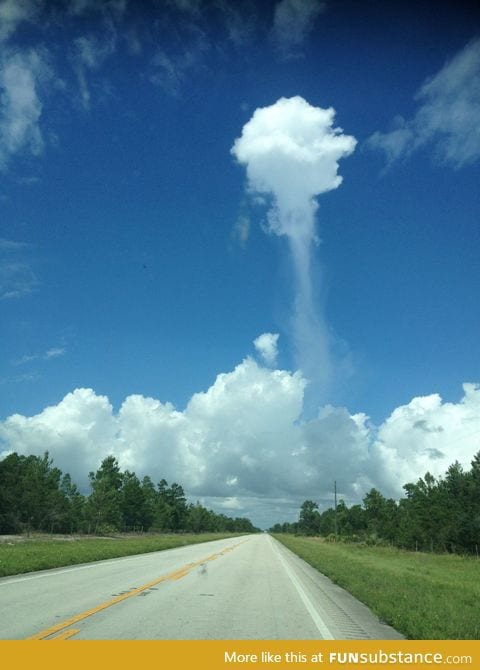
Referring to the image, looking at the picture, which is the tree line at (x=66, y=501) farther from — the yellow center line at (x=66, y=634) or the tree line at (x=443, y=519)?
the yellow center line at (x=66, y=634)

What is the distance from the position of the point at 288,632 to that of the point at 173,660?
8.66ft

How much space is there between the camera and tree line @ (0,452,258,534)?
6969 cm

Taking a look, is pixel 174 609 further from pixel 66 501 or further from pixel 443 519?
pixel 66 501

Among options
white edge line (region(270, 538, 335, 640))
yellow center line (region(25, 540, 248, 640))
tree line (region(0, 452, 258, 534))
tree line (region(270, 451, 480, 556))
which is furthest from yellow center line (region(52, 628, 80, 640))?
tree line (region(0, 452, 258, 534))

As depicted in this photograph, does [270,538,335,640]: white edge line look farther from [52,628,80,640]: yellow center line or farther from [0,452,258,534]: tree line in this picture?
[0,452,258,534]: tree line

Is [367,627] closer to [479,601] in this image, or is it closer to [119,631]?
[119,631]

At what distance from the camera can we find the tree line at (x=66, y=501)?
229ft

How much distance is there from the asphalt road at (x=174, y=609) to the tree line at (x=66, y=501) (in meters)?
52.6

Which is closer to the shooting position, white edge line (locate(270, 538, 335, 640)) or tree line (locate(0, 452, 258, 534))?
white edge line (locate(270, 538, 335, 640))

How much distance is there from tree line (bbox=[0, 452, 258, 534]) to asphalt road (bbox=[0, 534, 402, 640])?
172ft

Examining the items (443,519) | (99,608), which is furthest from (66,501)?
(99,608)

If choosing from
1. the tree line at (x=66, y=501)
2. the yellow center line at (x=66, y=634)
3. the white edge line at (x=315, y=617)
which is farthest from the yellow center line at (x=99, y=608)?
the tree line at (x=66, y=501)

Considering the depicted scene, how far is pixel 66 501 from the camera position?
262 ft

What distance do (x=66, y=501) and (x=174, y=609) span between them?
75748 millimetres
